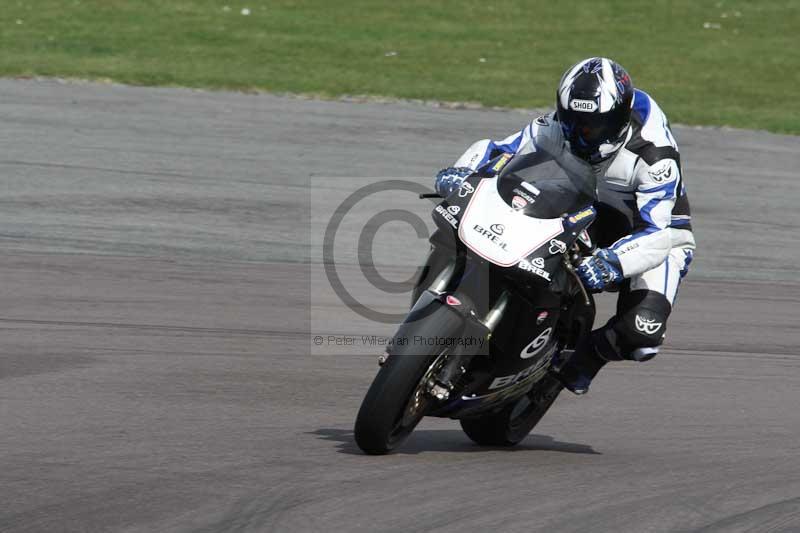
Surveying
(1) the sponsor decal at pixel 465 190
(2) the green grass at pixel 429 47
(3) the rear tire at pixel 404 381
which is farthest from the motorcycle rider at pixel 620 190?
(2) the green grass at pixel 429 47

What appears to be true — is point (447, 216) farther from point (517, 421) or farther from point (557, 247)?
point (517, 421)

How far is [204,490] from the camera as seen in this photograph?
15.6ft

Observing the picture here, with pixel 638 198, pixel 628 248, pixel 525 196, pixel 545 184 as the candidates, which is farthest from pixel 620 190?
pixel 525 196

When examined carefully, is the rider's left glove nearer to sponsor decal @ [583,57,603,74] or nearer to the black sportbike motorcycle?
the black sportbike motorcycle

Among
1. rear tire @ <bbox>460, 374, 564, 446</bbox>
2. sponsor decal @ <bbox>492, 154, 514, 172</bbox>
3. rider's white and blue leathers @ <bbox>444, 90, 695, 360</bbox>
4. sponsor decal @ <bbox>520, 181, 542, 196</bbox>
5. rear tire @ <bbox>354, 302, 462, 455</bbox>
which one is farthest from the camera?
rear tire @ <bbox>460, 374, 564, 446</bbox>

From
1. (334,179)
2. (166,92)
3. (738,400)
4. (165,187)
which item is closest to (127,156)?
(165,187)

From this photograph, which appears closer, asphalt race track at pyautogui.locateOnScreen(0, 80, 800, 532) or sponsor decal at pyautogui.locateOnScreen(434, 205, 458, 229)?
asphalt race track at pyautogui.locateOnScreen(0, 80, 800, 532)

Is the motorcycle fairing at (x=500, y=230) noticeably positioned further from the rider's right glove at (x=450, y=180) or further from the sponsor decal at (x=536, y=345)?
the sponsor decal at (x=536, y=345)

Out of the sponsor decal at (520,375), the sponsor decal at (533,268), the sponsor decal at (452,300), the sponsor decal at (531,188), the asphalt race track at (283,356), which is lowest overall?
the asphalt race track at (283,356)

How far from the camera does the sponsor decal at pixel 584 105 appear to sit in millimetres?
5535

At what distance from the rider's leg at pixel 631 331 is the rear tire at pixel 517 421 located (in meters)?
0.14

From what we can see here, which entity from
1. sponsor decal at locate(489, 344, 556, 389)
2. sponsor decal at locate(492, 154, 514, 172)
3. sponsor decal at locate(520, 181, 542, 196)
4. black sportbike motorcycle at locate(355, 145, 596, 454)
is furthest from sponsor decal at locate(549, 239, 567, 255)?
sponsor decal at locate(489, 344, 556, 389)

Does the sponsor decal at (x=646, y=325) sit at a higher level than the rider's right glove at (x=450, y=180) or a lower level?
lower

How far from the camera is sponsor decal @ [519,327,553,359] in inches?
217
